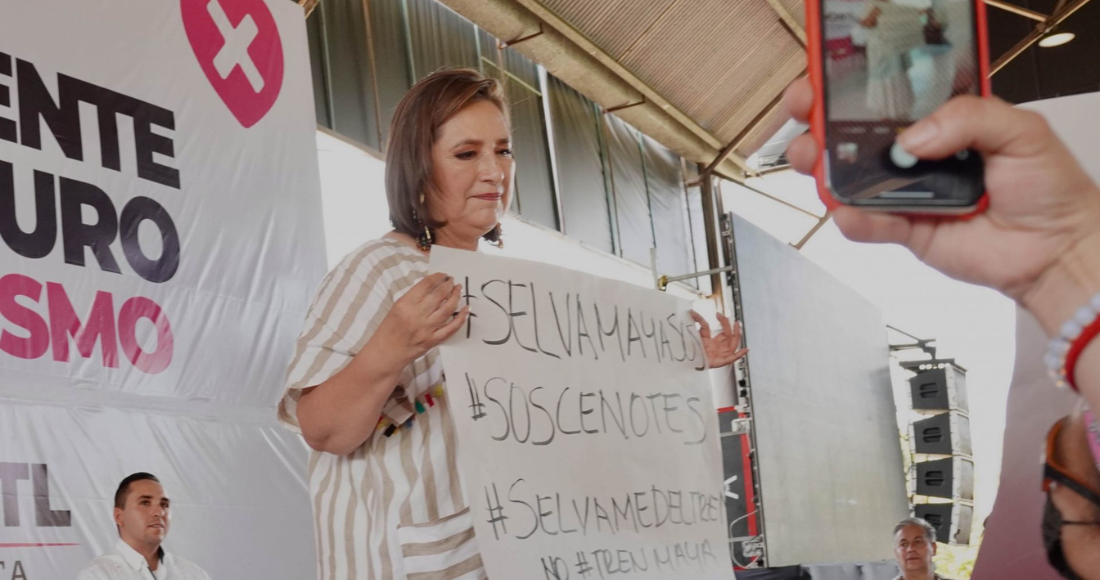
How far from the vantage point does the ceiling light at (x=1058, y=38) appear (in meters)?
8.51

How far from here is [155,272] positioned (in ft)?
10.9

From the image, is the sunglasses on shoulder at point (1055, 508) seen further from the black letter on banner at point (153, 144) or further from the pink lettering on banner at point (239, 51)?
the pink lettering on banner at point (239, 51)

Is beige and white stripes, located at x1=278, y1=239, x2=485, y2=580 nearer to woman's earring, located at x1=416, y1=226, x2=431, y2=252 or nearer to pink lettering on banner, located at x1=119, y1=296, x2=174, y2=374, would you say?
woman's earring, located at x1=416, y1=226, x2=431, y2=252

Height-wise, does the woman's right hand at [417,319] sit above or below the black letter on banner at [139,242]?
below

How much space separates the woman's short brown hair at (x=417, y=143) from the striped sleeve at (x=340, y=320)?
0.09 metres

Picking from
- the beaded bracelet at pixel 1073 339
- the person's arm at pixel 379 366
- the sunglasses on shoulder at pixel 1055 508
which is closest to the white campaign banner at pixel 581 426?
the person's arm at pixel 379 366

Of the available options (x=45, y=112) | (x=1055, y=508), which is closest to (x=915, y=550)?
(x=45, y=112)

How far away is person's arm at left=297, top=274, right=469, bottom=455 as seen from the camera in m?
1.23

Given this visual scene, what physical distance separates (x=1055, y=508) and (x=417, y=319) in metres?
0.77

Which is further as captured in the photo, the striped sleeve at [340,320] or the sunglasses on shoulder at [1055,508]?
the striped sleeve at [340,320]

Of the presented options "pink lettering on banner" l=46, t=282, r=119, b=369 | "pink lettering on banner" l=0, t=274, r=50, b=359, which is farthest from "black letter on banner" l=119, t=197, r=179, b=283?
"pink lettering on banner" l=0, t=274, r=50, b=359

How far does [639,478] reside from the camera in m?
1.70

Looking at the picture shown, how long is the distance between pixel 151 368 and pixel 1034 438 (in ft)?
9.66

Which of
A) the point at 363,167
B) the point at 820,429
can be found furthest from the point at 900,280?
the point at 363,167
